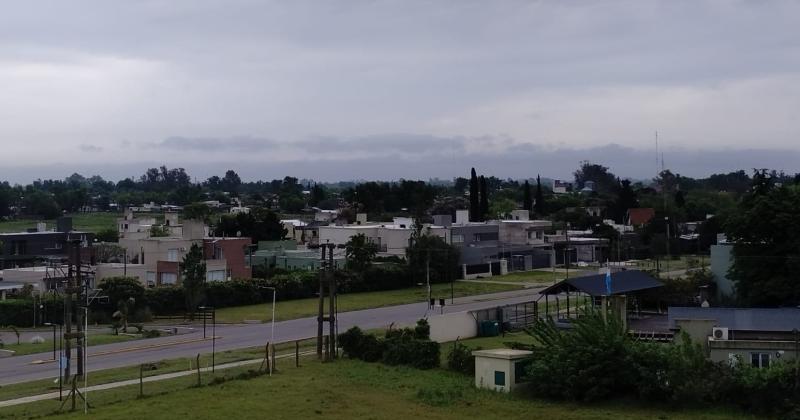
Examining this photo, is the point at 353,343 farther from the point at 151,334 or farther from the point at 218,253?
the point at 218,253

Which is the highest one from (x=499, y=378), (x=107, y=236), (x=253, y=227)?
(x=253, y=227)

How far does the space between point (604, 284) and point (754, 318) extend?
1052cm

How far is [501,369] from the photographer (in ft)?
87.3

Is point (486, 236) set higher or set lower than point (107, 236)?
lower

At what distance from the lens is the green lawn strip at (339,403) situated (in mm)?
23125

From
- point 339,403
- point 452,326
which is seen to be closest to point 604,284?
point 452,326

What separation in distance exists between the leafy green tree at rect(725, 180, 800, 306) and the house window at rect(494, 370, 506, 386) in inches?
831

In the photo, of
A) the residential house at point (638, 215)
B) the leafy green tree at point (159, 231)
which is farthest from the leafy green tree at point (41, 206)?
the residential house at point (638, 215)

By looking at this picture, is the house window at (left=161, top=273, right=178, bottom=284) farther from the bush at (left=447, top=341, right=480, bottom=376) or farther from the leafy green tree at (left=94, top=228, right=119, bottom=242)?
the bush at (left=447, top=341, right=480, bottom=376)

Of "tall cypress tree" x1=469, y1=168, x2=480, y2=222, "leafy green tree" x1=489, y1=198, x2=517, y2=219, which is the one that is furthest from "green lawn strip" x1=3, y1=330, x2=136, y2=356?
"leafy green tree" x1=489, y1=198, x2=517, y2=219

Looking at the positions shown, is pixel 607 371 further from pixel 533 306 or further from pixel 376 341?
pixel 533 306

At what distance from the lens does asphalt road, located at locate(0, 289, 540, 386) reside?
1253 inches

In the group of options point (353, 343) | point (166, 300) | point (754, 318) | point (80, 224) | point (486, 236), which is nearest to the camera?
point (754, 318)

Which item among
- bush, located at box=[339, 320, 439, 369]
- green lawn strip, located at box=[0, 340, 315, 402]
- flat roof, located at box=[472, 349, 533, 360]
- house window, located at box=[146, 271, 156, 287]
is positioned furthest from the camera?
house window, located at box=[146, 271, 156, 287]
